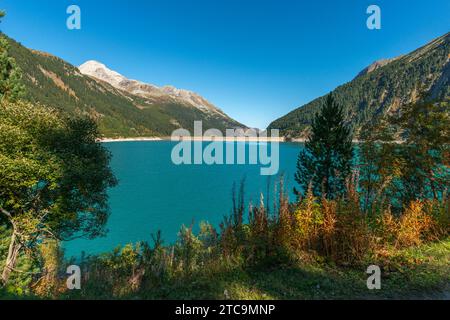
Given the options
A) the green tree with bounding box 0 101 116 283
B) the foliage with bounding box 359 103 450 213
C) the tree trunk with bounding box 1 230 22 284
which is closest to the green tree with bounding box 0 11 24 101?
the green tree with bounding box 0 101 116 283

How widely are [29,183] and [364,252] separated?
46.7ft

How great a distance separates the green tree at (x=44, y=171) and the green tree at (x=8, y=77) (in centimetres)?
A: 370

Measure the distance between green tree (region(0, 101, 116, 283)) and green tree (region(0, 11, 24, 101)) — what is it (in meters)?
3.70

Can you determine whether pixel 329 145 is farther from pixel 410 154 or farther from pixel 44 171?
pixel 44 171

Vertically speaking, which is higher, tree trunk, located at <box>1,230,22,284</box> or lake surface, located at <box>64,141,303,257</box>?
tree trunk, located at <box>1,230,22,284</box>

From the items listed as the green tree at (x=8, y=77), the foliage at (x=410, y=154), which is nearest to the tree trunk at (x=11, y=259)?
the green tree at (x=8, y=77)

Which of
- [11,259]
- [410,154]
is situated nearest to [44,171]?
[11,259]

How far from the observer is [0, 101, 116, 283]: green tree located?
1156 centimetres

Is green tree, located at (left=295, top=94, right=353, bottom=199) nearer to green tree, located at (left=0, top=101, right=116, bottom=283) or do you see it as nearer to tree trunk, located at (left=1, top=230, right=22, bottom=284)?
green tree, located at (left=0, top=101, right=116, bottom=283)

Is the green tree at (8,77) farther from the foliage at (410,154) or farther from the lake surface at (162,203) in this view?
the foliage at (410,154)

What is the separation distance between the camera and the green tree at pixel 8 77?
15.5 m

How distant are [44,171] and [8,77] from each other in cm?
903

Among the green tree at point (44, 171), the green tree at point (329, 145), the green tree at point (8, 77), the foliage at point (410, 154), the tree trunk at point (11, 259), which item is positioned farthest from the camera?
the green tree at point (329, 145)
